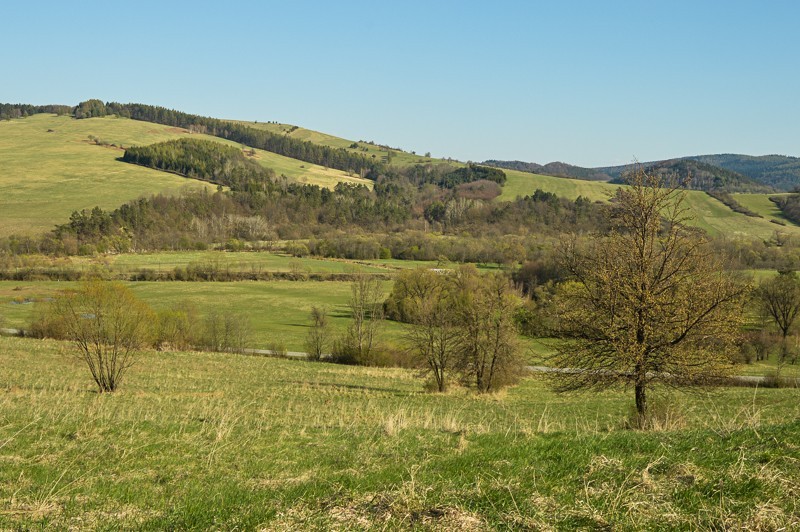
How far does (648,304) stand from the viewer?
17.9 m

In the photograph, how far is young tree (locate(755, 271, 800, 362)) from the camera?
231 ft

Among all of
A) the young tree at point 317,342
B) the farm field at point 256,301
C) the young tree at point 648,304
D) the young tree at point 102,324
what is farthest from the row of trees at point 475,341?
the farm field at point 256,301

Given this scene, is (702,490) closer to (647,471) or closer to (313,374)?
(647,471)

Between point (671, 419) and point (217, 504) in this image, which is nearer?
point (217, 504)

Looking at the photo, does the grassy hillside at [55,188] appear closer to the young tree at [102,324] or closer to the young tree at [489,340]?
the young tree at [102,324]

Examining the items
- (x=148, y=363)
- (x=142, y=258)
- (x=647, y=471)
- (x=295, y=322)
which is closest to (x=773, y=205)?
(x=295, y=322)

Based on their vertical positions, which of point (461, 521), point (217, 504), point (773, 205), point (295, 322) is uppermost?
point (773, 205)

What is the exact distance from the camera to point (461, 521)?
20.9 ft

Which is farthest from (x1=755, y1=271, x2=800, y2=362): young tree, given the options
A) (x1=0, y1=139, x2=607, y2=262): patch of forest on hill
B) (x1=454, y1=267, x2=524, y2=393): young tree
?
(x1=0, y1=139, x2=607, y2=262): patch of forest on hill

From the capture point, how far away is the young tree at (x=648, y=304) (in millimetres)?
17719

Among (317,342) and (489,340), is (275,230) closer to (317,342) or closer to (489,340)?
(317,342)

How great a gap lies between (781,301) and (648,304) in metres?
65.8

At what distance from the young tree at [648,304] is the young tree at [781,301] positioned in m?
60.6

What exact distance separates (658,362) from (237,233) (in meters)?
170
